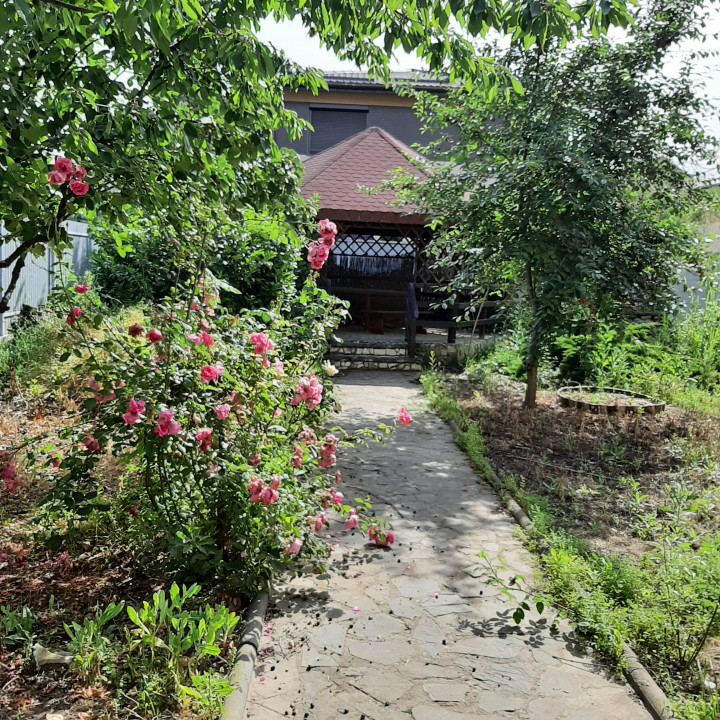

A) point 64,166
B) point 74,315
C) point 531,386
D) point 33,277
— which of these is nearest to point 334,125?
point 33,277

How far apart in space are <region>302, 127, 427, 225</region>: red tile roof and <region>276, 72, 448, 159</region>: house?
3890 mm

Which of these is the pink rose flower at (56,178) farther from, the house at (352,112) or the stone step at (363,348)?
the house at (352,112)

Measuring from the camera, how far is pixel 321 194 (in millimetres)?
16047

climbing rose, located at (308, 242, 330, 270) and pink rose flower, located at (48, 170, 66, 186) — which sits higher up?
pink rose flower, located at (48, 170, 66, 186)

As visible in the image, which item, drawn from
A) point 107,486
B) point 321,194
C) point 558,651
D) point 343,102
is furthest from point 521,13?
point 343,102

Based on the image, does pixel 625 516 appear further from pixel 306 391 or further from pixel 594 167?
pixel 594 167

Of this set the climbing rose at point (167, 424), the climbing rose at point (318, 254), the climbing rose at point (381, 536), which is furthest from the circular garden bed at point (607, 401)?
the climbing rose at point (167, 424)

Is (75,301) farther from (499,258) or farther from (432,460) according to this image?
(499,258)

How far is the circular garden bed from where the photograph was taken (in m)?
8.52

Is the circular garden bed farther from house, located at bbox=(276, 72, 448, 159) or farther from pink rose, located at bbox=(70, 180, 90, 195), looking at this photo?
house, located at bbox=(276, 72, 448, 159)

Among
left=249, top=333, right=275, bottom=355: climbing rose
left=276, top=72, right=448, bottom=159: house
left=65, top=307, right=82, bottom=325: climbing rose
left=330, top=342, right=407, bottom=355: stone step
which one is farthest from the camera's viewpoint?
left=276, top=72, right=448, bottom=159: house

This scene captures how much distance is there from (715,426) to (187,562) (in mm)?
6617

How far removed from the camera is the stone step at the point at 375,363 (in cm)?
1330

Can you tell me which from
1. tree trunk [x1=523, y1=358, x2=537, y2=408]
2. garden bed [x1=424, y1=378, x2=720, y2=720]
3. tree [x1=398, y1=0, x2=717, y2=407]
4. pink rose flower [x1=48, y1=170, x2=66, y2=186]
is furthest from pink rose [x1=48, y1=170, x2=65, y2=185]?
tree trunk [x1=523, y1=358, x2=537, y2=408]
